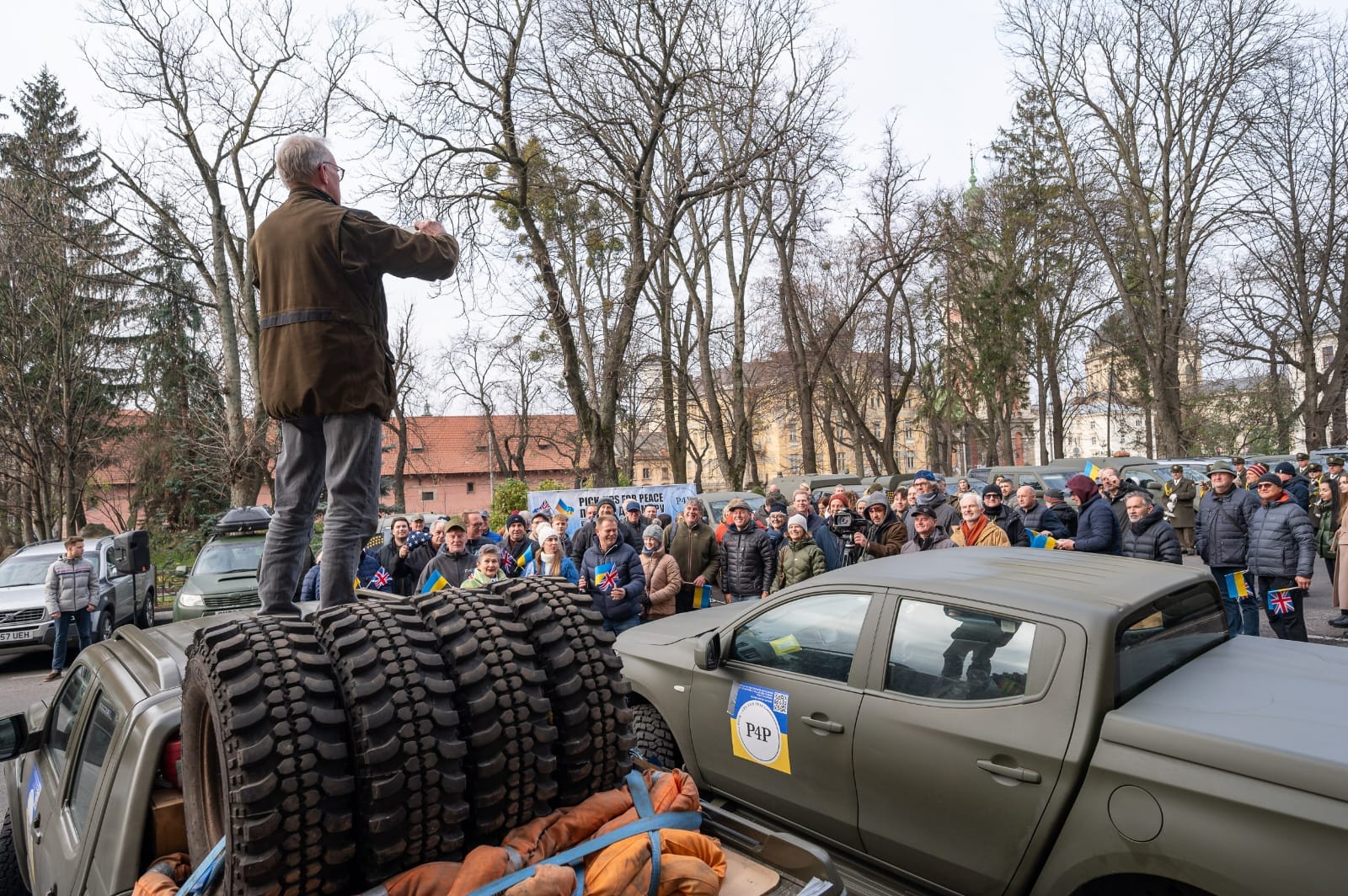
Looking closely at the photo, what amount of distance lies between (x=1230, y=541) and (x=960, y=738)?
6424 mm

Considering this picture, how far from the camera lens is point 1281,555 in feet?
25.3

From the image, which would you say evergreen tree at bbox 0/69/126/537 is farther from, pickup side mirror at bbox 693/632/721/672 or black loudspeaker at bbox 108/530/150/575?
pickup side mirror at bbox 693/632/721/672

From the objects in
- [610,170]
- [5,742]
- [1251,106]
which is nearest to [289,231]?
[5,742]

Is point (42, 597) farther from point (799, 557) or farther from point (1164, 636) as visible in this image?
point (1164, 636)

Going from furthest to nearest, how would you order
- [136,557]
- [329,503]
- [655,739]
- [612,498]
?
[612,498] → [136,557] → [655,739] → [329,503]

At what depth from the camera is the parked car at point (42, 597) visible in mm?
11016

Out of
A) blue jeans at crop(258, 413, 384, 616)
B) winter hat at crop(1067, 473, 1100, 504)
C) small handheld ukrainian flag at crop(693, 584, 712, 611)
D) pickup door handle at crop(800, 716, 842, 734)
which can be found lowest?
small handheld ukrainian flag at crop(693, 584, 712, 611)

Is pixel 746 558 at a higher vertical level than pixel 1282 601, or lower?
higher

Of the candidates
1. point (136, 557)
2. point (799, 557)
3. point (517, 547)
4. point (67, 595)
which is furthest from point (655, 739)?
point (67, 595)

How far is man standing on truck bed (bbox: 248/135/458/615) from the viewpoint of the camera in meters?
2.70

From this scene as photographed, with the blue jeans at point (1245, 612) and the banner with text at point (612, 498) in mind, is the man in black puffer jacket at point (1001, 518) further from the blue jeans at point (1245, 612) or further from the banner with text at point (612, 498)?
the banner with text at point (612, 498)

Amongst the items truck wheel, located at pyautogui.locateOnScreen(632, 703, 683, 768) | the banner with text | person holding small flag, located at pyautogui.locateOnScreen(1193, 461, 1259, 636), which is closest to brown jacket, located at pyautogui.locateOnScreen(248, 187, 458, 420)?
truck wheel, located at pyautogui.locateOnScreen(632, 703, 683, 768)

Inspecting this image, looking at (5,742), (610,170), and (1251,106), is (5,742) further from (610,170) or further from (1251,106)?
(1251,106)

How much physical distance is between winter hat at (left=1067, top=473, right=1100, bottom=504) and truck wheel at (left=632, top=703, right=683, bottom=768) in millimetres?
5329
